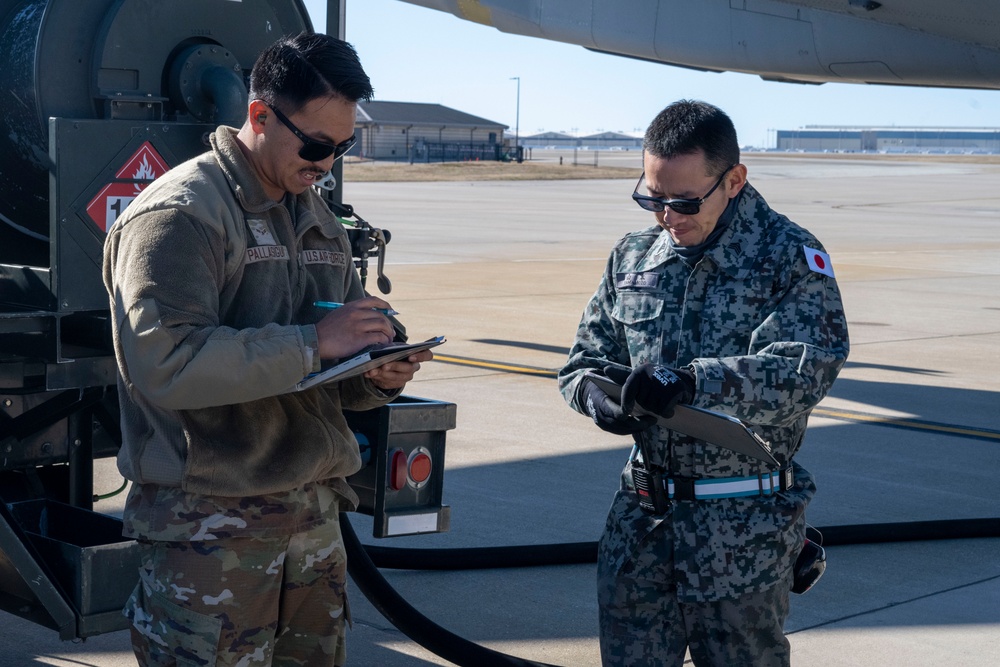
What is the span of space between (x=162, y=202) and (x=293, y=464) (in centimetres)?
60

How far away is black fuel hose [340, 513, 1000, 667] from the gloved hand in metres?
0.85

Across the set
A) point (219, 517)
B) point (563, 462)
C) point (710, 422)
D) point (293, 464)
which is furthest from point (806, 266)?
point (563, 462)

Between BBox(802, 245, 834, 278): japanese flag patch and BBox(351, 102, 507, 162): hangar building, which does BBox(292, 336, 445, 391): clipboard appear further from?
BBox(351, 102, 507, 162): hangar building

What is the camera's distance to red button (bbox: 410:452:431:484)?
354cm

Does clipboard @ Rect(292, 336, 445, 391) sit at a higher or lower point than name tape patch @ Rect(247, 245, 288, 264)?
lower

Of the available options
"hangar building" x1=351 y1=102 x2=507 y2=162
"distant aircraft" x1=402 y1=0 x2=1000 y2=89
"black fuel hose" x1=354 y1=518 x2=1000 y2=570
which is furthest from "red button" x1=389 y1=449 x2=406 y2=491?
"hangar building" x1=351 y1=102 x2=507 y2=162

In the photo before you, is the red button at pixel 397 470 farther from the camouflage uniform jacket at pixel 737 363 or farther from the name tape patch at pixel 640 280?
the name tape patch at pixel 640 280

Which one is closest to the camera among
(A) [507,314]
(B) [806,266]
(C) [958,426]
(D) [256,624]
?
(D) [256,624]

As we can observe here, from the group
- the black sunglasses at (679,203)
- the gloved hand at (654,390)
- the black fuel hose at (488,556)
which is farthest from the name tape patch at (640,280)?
the black fuel hose at (488,556)

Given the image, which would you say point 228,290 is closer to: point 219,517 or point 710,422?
point 219,517

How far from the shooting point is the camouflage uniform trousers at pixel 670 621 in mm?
2992

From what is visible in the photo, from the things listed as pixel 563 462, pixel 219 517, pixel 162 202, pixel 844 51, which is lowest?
pixel 563 462

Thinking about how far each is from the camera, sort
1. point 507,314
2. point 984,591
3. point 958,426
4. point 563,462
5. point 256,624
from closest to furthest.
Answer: point 256,624 → point 984,591 → point 563,462 → point 958,426 → point 507,314

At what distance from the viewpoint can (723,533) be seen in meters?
2.99
